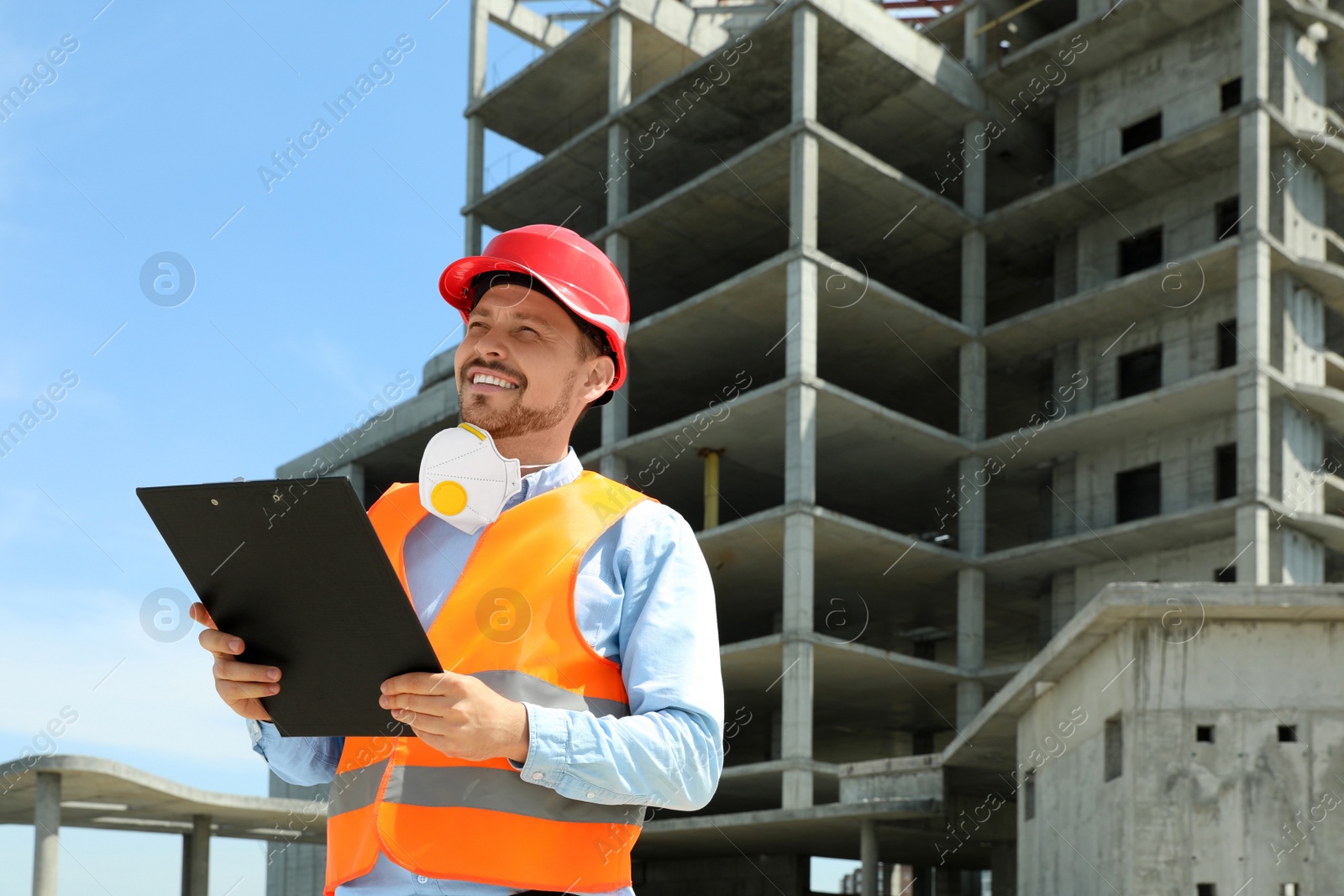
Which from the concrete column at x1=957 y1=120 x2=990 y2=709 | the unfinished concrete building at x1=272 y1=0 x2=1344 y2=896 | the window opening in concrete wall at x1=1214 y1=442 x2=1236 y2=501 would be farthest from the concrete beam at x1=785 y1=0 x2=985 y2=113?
the window opening in concrete wall at x1=1214 y1=442 x2=1236 y2=501

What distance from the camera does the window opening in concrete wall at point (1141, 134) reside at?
37.3 meters

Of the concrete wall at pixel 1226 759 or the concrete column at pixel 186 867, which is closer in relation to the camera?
the concrete wall at pixel 1226 759

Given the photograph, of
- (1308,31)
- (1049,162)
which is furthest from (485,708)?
(1049,162)

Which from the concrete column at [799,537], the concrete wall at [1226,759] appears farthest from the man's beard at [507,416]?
the concrete column at [799,537]

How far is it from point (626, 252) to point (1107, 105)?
1399cm

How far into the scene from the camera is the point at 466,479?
261 centimetres

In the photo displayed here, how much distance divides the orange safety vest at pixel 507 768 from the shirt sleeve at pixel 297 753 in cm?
19

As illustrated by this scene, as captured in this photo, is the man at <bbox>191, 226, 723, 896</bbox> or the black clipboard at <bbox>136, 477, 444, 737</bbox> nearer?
the black clipboard at <bbox>136, 477, 444, 737</bbox>

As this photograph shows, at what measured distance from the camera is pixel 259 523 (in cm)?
216

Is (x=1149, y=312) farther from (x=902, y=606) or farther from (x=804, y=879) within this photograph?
(x=804, y=879)

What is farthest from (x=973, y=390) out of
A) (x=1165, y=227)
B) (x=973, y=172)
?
(x=1165, y=227)

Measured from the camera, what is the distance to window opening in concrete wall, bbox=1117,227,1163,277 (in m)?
37.4

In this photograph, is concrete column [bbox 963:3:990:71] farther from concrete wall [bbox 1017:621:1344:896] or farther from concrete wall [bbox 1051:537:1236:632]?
concrete wall [bbox 1017:621:1344:896]

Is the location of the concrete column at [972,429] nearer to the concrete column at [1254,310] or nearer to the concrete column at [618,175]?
the concrete column at [1254,310]
